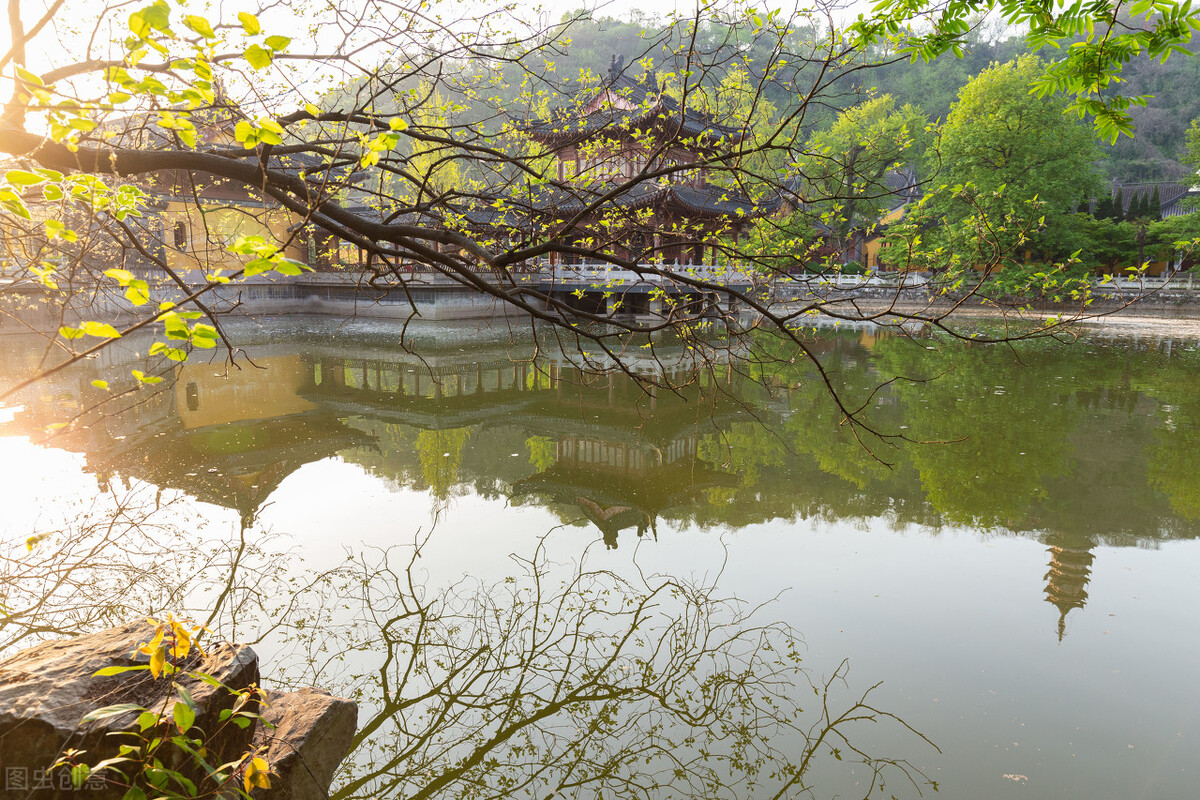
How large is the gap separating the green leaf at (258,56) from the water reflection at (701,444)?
196 centimetres

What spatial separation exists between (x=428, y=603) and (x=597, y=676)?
4.19 feet

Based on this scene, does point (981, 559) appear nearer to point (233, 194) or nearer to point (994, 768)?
point (994, 768)

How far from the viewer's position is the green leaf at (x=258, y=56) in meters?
1.54

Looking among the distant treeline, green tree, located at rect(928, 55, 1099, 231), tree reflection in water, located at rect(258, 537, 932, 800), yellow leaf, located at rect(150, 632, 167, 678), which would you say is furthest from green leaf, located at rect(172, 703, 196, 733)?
the distant treeline

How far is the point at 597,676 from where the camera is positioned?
3633 mm

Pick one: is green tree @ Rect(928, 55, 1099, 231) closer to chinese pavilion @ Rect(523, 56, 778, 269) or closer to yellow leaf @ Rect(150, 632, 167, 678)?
chinese pavilion @ Rect(523, 56, 778, 269)

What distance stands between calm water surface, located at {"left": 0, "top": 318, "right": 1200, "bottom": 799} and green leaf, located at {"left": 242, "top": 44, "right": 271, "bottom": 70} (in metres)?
1.70

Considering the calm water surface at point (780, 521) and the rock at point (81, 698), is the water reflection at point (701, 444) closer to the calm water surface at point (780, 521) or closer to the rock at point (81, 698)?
the calm water surface at point (780, 521)

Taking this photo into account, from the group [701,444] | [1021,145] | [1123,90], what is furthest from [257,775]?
[1123,90]

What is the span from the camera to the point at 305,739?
2756mm

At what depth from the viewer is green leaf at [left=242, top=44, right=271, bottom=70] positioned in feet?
5.06

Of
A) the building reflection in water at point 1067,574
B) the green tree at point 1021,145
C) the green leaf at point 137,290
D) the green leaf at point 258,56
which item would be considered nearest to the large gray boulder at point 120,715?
the green leaf at point 137,290

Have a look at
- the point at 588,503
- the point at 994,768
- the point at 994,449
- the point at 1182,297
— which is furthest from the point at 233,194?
the point at 1182,297

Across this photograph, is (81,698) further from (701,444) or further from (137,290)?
(701,444)
